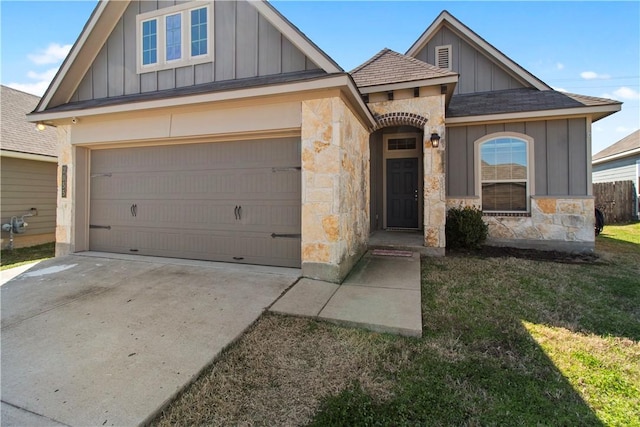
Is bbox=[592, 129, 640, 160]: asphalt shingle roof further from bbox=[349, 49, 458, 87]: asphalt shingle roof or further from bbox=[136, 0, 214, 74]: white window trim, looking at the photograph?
bbox=[136, 0, 214, 74]: white window trim

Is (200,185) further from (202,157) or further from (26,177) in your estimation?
(26,177)

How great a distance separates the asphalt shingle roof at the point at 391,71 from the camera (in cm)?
624

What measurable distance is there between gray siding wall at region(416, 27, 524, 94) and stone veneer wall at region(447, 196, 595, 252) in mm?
3837

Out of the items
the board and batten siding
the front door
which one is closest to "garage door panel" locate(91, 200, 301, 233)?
the board and batten siding

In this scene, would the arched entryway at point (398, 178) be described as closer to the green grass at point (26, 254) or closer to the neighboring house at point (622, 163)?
the green grass at point (26, 254)

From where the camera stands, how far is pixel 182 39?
5.61 meters

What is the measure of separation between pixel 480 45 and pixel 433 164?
5261 millimetres

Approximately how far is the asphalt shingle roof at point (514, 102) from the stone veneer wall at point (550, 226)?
86.8 inches

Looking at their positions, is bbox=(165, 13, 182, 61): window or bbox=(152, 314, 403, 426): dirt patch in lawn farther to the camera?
bbox=(165, 13, 182, 61): window

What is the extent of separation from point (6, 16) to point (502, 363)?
9110 millimetres

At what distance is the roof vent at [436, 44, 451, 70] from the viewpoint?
948 centimetres

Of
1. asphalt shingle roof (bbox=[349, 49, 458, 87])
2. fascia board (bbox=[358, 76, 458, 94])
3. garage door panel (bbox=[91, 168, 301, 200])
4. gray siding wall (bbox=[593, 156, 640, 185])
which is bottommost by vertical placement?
garage door panel (bbox=[91, 168, 301, 200])

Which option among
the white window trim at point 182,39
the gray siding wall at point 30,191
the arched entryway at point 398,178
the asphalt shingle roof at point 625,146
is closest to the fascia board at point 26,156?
the gray siding wall at point 30,191

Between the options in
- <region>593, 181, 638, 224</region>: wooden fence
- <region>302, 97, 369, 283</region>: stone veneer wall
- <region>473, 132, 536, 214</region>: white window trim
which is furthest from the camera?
<region>593, 181, 638, 224</region>: wooden fence
